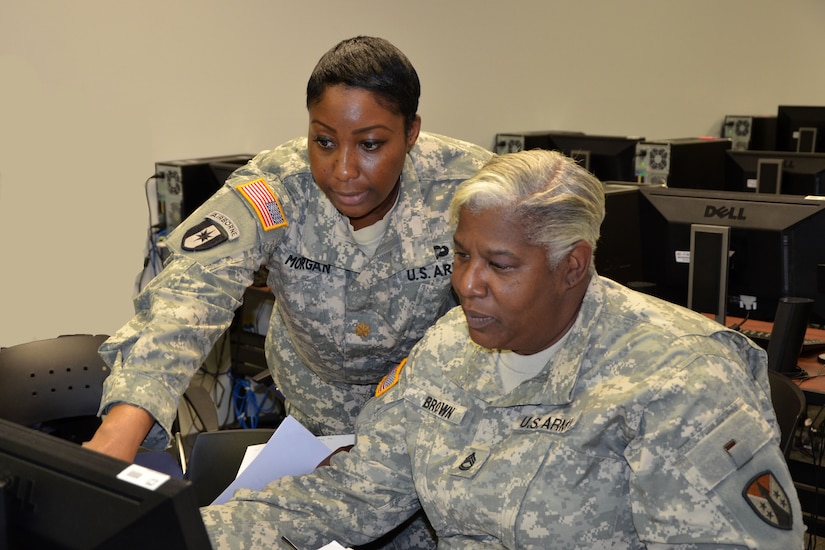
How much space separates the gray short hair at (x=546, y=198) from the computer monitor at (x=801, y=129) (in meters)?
4.90

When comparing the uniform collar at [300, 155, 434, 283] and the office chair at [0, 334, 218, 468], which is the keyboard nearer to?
the uniform collar at [300, 155, 434, 283]

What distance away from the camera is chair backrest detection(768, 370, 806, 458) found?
5.68 ft

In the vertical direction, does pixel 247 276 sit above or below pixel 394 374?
above

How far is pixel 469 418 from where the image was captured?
1.49 m

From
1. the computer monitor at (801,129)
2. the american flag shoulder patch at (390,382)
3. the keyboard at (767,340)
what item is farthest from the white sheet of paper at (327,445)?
the computer monitor at (801,129)

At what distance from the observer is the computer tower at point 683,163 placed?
4.53 m

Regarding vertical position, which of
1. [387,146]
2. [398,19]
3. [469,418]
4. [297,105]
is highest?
[398,19]

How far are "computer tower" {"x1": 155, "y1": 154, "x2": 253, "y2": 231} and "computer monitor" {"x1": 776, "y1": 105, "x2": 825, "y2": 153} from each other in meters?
3.79

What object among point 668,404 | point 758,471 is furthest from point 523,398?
point 758,471

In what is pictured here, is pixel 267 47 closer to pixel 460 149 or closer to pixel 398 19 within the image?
pixel 398 19

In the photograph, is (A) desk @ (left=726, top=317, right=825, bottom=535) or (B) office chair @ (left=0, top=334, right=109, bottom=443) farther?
(A) desk @ (left=726, top=317, right=825, bottom=535)

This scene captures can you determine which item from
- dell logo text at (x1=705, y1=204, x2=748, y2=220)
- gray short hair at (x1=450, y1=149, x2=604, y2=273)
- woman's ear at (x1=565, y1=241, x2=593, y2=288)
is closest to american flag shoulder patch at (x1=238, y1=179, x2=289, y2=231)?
gray short hair at (x1=450, y1=149, x2=604, y2=273)

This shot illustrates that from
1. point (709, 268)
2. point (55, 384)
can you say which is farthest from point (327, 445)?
point (709, 268)

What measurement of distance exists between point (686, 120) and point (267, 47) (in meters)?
→ 3.89
